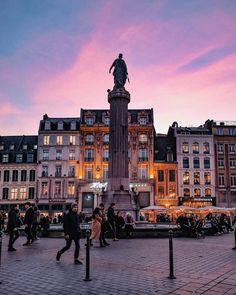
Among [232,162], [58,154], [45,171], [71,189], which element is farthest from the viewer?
[232,162]

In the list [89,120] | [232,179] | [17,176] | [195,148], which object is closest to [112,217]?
[89,120]

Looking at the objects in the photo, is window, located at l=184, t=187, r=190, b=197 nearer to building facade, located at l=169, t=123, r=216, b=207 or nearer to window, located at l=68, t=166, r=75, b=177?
building facade, located at l=169, t=123, r=216, b=207

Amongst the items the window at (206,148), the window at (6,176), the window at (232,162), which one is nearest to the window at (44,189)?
the window at (6,176)

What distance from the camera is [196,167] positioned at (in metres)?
60.1

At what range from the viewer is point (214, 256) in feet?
38.2

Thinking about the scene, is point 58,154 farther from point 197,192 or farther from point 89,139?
Answer: point 197,192

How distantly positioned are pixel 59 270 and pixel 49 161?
170 ft

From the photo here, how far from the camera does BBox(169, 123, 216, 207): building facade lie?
58.7 meters

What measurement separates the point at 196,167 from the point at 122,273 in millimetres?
53405

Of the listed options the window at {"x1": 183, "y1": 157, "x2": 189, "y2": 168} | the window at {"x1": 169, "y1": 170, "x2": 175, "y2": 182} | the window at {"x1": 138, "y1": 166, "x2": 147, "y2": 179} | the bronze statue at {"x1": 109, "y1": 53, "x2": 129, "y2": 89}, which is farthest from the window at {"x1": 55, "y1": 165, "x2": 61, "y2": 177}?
the bronze statue at {"x1": 109, "y1": 53, "x2": 129, "y2": 89}

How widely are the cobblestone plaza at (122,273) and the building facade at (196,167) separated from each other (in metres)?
47.4

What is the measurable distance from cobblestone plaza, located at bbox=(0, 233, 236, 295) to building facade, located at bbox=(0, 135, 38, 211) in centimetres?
4894

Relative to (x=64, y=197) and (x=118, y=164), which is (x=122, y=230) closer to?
(x=118, y=164)

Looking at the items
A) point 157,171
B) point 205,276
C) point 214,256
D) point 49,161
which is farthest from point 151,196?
point 205,276
